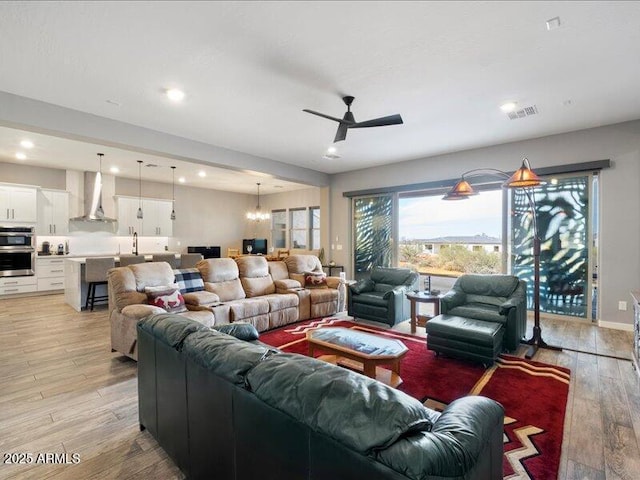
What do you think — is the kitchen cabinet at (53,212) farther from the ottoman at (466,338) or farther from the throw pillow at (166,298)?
the ottoman at (466,338)

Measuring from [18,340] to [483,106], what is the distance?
22.1ft

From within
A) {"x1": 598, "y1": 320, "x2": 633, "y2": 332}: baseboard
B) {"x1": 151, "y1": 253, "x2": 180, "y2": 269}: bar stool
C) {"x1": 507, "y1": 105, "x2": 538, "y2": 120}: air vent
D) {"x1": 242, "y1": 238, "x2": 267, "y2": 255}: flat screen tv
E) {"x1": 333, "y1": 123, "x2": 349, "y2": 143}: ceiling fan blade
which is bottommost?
{"x1": 598, "y1": 320, "x2": 633, "y2": 332}: baseboard

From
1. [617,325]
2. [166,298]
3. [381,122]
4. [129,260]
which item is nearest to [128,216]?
[129,260]

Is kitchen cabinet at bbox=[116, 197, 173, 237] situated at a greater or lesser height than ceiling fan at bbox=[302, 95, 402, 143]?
lesser

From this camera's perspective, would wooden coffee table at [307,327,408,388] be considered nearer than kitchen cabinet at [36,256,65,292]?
Yes

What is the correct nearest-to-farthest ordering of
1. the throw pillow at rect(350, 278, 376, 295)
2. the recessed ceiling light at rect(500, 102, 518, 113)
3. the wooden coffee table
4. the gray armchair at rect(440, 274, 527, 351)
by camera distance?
the wooden coffee table
the gray armchair at rect(440, 274, 527, 351)
the recessed ceiling light at rect(500, 102, 518, 113)
the throw pillow at rect(350, 278, 376, 295)

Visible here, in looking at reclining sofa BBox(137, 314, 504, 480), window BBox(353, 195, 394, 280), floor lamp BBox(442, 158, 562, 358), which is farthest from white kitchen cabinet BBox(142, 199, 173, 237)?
reclining sofa BBox(137, 314, 504, 480)

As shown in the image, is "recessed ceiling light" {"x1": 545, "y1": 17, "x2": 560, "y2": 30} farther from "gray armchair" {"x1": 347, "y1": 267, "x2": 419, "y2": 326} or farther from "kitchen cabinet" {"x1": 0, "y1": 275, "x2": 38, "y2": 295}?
"kitchen cabinet" {"x1": 0, "y1": 275, "x2": 38, "y2": 295}

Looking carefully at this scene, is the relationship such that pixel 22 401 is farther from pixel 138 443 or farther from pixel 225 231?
pixel 225 231

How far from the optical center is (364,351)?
2.86m

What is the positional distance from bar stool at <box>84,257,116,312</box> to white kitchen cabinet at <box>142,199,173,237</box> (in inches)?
120

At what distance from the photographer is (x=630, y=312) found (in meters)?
4.59

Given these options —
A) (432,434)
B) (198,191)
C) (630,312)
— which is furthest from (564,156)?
(198,191)

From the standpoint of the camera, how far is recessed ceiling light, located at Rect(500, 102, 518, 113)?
391cm
